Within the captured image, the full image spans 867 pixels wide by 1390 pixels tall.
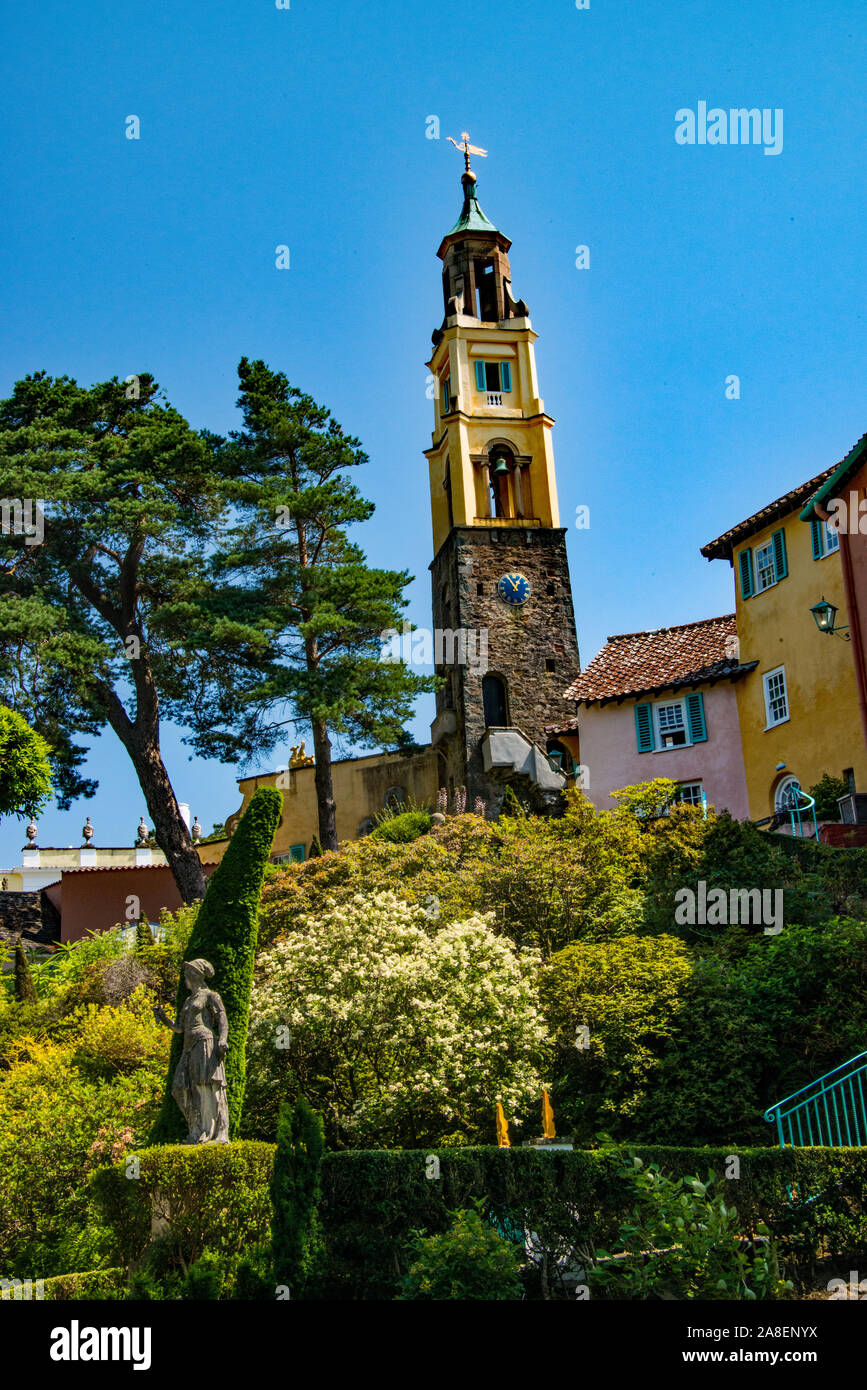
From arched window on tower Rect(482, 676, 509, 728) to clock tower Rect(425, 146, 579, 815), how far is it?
5cm

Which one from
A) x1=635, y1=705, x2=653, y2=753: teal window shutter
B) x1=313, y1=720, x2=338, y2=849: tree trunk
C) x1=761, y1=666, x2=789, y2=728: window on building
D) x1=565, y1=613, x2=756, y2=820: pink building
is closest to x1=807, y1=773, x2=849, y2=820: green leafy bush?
x1=761, y1=666, x2=789, y2=728: window on building

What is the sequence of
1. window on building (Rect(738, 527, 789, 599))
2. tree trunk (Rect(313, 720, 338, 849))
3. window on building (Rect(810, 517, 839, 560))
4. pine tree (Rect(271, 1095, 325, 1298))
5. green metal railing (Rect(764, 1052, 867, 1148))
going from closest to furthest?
pine tree (Rect(271, 1095, 325, 1298)) < green metal railing (Rect(764, 1052, 867, 1148)) < window on building (Rect(810, 517, 839, 560)) < window on building (Rect(738, 527, 789, 599)) < tree trunk (Rect(313, 720, 338, 849))

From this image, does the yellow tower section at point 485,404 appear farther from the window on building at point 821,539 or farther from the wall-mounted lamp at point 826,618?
the wall-mounted lamp at point 826,618

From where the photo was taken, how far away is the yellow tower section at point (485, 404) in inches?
1820

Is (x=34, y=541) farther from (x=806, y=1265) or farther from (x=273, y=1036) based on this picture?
(x=806, y=1265)

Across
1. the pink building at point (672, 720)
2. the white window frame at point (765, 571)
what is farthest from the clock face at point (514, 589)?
the white window frame at point (765, 571)

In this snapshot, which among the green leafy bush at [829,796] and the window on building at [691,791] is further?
the window on building at [691,791]

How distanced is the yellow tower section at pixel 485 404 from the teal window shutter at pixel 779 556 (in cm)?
1467

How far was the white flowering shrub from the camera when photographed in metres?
17.5

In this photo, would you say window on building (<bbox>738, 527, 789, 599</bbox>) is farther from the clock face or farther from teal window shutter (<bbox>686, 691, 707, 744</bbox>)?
the clock face

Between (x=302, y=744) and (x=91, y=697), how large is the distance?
16.5 m

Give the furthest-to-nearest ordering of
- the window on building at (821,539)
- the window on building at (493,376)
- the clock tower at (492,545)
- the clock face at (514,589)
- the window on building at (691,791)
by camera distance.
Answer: the window on building at (493,376)
the clock face at (514,589)
the clock tower at (492,545)
the window on building at (691,791)
the window on building at (821,539)

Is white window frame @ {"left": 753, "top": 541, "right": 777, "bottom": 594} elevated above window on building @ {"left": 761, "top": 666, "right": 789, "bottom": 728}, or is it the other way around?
white window frame @ {"left": 753, "top": 541, "right": 777, "bottom": 594}

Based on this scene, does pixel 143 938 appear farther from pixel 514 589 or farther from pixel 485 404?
pixel 485 404
